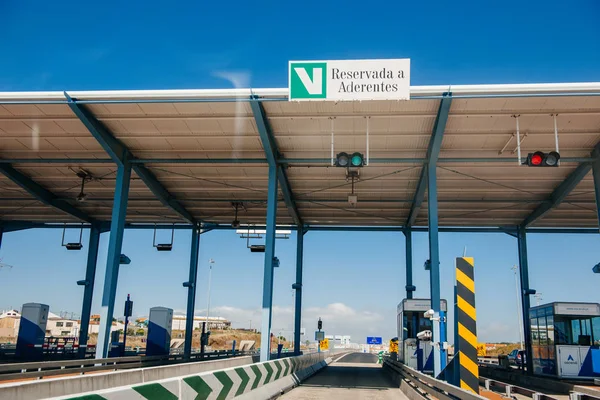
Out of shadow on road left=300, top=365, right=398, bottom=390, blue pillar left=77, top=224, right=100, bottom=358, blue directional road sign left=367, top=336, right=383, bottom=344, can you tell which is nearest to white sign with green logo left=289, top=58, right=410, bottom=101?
shadow on road left=300, top=365, right=398, bottom=390

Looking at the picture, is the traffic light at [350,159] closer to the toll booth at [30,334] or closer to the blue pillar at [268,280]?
the blue pillar at [268,280]

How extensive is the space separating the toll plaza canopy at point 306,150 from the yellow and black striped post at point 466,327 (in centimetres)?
904

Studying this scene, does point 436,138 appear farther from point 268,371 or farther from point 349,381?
point 268,371

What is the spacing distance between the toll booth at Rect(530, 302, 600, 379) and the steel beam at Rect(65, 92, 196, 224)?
58.5 feet

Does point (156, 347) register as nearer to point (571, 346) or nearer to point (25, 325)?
point (25, 325)

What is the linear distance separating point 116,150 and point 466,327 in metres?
16.0

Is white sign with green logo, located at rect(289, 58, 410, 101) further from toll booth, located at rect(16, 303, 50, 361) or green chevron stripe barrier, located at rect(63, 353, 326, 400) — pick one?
toll booth, located at rect(16, 303, 50, 361)

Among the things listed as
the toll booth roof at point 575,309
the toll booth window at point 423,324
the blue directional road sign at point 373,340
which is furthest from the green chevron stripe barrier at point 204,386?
the blue directional road sign at point 373,340

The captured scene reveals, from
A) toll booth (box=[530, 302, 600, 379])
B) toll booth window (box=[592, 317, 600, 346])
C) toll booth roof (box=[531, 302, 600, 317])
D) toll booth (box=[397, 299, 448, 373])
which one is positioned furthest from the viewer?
toll booth (box=[397, 299, 448, 373])

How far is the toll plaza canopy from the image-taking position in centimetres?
1680

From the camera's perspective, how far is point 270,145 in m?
19.3

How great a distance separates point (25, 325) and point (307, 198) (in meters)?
14.3

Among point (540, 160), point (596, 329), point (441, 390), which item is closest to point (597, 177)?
point (540, 160)

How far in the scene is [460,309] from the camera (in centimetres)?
777
